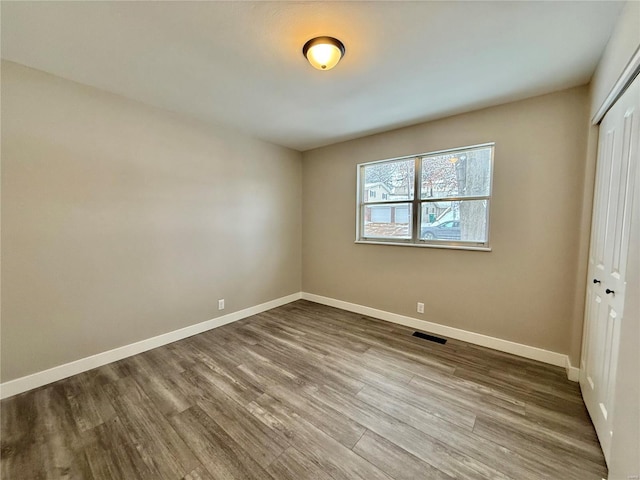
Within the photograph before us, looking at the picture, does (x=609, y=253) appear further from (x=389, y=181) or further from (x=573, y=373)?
(x=389, y=181)

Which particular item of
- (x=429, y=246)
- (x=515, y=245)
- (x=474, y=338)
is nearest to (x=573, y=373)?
(x=474, y=338)

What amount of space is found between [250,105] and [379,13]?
5.23ft

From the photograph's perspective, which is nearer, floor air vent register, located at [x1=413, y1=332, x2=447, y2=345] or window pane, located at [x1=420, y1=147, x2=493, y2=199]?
window pane, located at [x1=420, y1=147, x2=493, y2=199]

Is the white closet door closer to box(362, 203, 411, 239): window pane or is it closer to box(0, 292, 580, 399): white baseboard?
box(0, 292, 580, 399): white baseboard

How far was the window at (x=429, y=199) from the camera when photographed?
2.78 m

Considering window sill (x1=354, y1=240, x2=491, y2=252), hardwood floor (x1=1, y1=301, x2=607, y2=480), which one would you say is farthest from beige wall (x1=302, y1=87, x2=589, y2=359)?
hardwood floor (x1=1, y1=301, x2=607, y2=480)

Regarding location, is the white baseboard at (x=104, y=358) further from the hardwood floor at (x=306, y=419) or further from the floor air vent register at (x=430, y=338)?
the floor air vent register at (x=430, y=338)

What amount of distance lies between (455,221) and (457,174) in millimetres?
554

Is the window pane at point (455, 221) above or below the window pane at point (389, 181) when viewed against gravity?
below

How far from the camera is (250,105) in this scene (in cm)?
263

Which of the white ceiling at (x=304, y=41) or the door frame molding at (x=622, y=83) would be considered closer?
the door frame molding at (x=622, y=83)

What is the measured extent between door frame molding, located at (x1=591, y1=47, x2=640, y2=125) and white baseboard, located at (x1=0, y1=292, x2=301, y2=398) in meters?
4.08

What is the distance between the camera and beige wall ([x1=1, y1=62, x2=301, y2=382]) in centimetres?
199

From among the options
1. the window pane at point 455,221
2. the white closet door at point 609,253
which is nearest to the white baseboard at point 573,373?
the white closet door at point 609,253
